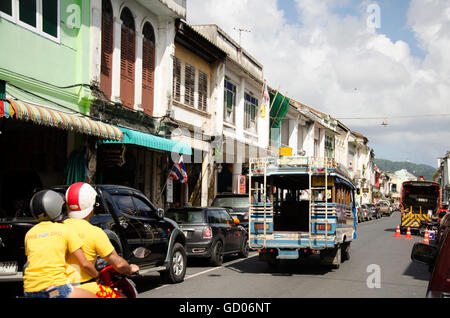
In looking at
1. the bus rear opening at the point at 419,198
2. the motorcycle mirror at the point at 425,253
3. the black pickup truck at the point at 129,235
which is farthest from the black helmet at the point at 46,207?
the bus rear opening at the point at 419,198

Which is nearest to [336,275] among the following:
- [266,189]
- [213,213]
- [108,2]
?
[266,189]

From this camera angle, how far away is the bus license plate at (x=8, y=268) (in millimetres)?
8258

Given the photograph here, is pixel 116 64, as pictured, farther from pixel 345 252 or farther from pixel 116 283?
pixel 116 283

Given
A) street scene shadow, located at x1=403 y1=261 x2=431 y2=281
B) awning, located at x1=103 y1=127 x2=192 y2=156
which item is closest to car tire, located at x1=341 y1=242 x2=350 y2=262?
street scene shadow, located at x1=403 y1=261 x2=431 y2=281

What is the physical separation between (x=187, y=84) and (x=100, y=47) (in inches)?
274

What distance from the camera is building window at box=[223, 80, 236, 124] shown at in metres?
27.3

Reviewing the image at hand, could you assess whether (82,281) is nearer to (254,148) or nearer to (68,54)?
(68,54)

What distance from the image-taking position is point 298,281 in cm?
1170

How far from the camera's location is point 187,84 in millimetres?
23281

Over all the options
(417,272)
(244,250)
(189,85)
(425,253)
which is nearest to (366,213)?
(189,85)

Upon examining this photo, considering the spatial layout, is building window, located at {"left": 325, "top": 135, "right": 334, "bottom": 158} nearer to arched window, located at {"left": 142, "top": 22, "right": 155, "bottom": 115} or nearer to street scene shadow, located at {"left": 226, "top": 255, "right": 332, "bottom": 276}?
arched window, located at {"left": 142, "top": 22, "right": 155, "bottom": 115}

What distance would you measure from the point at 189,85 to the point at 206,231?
36.3ft

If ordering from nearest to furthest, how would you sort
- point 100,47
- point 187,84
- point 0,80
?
point 0,80
point 100,47
point 187,84

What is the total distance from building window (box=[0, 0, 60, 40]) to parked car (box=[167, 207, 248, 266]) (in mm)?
6061
